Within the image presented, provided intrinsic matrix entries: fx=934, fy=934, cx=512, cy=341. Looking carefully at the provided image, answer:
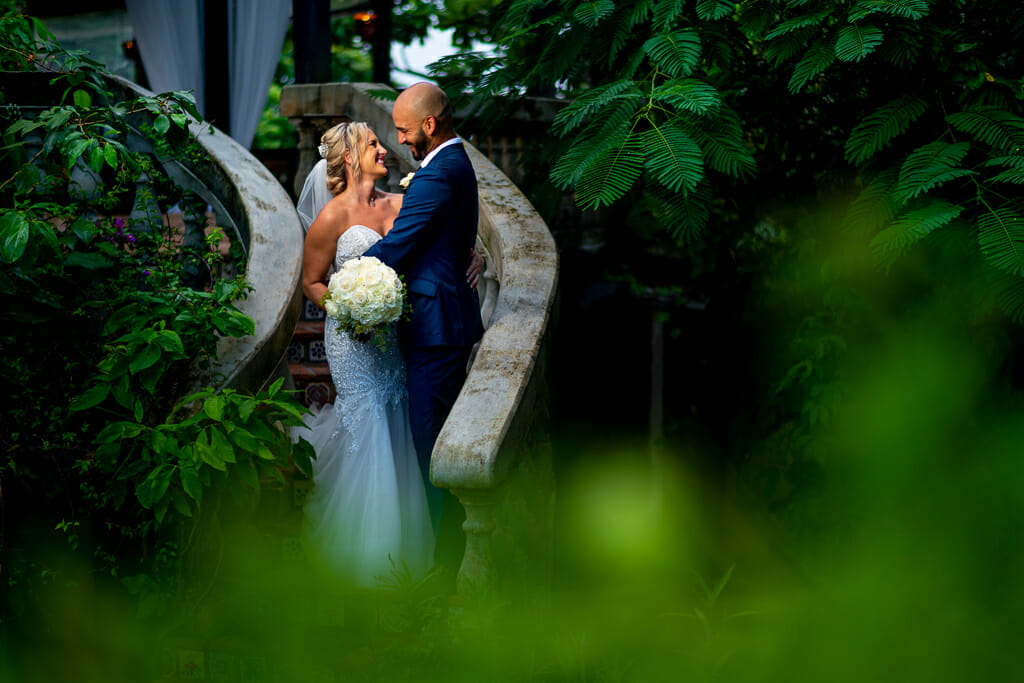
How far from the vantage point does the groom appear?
4047mm

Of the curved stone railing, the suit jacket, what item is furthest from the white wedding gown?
the curved stone railing

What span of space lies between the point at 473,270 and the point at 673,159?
3.70ft

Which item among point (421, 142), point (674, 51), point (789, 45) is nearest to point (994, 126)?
point (789, 45)

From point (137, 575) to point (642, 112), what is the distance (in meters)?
2.82

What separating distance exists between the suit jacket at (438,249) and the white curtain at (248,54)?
5798 millimetres

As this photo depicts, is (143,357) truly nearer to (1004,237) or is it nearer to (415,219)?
(415,219)

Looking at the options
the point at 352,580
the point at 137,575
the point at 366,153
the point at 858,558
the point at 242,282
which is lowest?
the point at 352,580

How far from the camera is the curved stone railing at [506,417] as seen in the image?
323cm

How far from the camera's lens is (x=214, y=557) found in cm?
372

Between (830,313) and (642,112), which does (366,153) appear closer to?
(642,112)

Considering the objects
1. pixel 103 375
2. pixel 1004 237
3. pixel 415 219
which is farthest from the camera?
pixel 415 219

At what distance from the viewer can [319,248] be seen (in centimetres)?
449

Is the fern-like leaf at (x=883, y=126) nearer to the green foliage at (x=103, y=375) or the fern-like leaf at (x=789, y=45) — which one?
the fern-like leaf at (x=789, y=45)

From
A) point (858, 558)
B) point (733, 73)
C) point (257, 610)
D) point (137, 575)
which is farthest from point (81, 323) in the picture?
point (733, 73)
